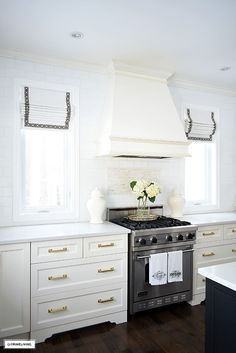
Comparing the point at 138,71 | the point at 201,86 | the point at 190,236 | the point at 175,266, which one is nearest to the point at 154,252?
the point at 175,266

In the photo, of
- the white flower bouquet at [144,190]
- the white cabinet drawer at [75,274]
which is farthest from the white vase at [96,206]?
the white cabinet drawer at [75,274]

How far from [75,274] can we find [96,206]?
80 centimetres

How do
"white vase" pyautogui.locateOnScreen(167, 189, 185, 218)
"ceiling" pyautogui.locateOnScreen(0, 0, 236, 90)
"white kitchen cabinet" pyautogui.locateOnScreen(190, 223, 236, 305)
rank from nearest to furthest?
"ceiling" pyautogui.locateOnScreen(0, 0, 236, 90) → "white kitchen cabinet" pyautogui.locateOnScreen(190, 223, 236, 305) → "white vase" pyautogui.locateOnScreen(167, 189, 185, 218)

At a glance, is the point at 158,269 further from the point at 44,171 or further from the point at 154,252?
the point at 44,171

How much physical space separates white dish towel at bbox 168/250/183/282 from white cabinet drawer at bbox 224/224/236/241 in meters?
0.78

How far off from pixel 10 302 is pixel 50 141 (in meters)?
1.71

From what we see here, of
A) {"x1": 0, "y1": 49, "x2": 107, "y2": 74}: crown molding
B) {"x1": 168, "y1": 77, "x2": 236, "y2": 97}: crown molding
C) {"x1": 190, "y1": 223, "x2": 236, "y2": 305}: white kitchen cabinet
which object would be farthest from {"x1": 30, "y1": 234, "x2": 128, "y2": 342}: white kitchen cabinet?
{"x1": 168, "y1": 77, "x2": 236, "y2": 97}: crown molding

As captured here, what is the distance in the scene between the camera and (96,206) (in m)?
3.08

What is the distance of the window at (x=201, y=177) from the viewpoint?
13.0ft

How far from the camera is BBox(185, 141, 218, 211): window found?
155 inches

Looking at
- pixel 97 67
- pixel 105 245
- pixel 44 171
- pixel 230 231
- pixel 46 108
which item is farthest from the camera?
pixel 230 231

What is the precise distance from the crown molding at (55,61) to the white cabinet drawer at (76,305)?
2424 mm

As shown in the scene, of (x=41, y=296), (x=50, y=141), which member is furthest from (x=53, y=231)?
(x=50, y=141)

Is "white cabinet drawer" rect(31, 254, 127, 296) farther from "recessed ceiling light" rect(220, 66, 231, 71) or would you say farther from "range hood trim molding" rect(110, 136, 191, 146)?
"recessed ceiling light" rect(220, 66, 231, 71)
